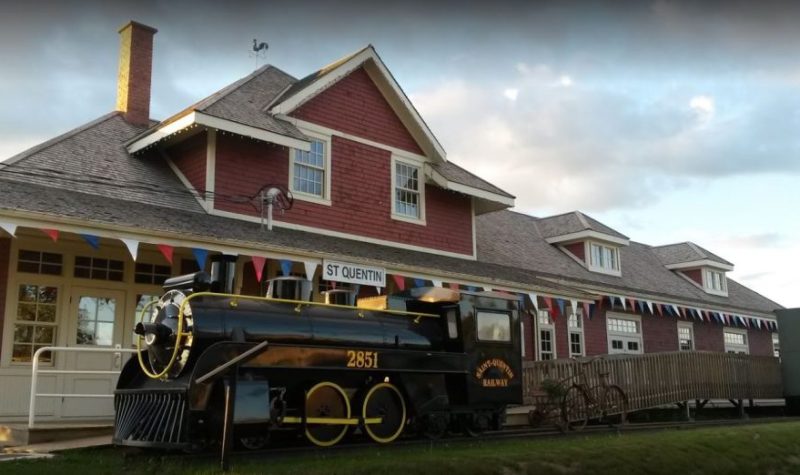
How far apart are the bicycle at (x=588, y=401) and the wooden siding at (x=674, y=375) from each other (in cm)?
41

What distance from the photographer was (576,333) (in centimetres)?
2566

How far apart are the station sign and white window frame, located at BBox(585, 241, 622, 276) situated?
51.0 feet

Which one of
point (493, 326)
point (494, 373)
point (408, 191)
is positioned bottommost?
point (494, 373)

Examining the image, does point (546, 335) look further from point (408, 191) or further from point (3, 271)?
point (3, 271)

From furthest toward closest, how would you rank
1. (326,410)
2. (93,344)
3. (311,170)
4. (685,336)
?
(685,336) → (311,170) → (93,344) → (326,410)

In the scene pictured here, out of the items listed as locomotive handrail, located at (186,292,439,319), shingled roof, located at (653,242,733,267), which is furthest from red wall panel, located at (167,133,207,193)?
shingled roof, located at (653,242,733,267)

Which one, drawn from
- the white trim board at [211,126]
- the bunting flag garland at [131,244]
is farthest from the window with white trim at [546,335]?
the bunting flag garland at [131,244]

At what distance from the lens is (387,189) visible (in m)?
19.3

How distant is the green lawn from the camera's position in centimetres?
822

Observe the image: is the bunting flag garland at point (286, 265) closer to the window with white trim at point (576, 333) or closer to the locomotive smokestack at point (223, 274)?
the locomotive smokestack at point (223, 274)

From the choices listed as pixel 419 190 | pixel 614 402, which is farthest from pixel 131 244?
pixel 614 402

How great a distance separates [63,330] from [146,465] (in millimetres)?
6025

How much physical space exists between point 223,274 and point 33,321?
499 cm

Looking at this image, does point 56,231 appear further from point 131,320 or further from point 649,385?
point 649,385
